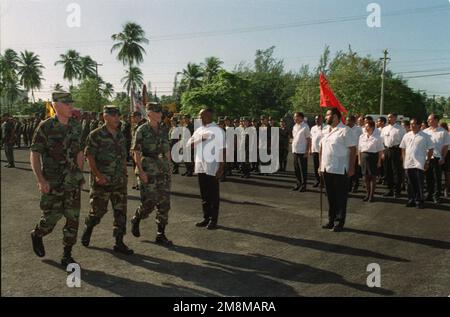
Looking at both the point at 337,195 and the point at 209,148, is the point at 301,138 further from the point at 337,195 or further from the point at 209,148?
the point at 209,148

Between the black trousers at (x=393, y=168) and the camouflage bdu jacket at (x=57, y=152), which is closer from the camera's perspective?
the camouflage bdu jacket at (x=57, y=152)

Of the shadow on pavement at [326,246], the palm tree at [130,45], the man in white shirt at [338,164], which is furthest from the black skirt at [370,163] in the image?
the palm tree at [130,45]

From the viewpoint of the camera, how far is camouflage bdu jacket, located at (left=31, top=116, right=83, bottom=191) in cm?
477

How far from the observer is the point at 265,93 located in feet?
207

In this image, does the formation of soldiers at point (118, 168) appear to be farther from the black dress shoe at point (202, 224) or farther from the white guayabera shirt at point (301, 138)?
the white guayabera shirt at point (301, 138)

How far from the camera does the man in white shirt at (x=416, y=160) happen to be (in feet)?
28.2

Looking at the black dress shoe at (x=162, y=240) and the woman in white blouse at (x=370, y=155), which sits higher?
the woman in white blouse at (x=370, y=155)

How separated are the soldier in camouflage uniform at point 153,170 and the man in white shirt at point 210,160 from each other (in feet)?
2.96

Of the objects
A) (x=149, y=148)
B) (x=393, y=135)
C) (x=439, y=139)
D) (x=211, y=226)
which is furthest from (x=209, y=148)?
(x=439, y=139)

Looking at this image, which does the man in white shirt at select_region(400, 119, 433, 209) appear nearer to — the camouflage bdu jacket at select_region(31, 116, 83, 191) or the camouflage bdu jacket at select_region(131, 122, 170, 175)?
the camouflage bdu jacket at select_region(131, 122, 170, 175)

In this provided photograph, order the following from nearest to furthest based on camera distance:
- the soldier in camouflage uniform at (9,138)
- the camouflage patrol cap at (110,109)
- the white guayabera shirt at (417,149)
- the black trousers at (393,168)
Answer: the camouflage patrol cap at (110,109), the white guayabera shirt at (417,149), the black trousers at (393,168), the soldier in camouflage uniform at (9,138)

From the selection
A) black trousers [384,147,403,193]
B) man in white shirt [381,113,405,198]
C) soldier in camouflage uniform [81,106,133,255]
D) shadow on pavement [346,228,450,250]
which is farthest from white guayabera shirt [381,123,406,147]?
soldier in camouflage uniform [81,106,133,255]

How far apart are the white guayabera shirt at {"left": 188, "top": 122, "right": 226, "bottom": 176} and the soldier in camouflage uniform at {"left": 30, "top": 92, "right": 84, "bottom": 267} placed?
2.28 metres

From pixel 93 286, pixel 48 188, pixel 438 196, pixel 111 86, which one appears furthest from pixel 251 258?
pixel 111 86
